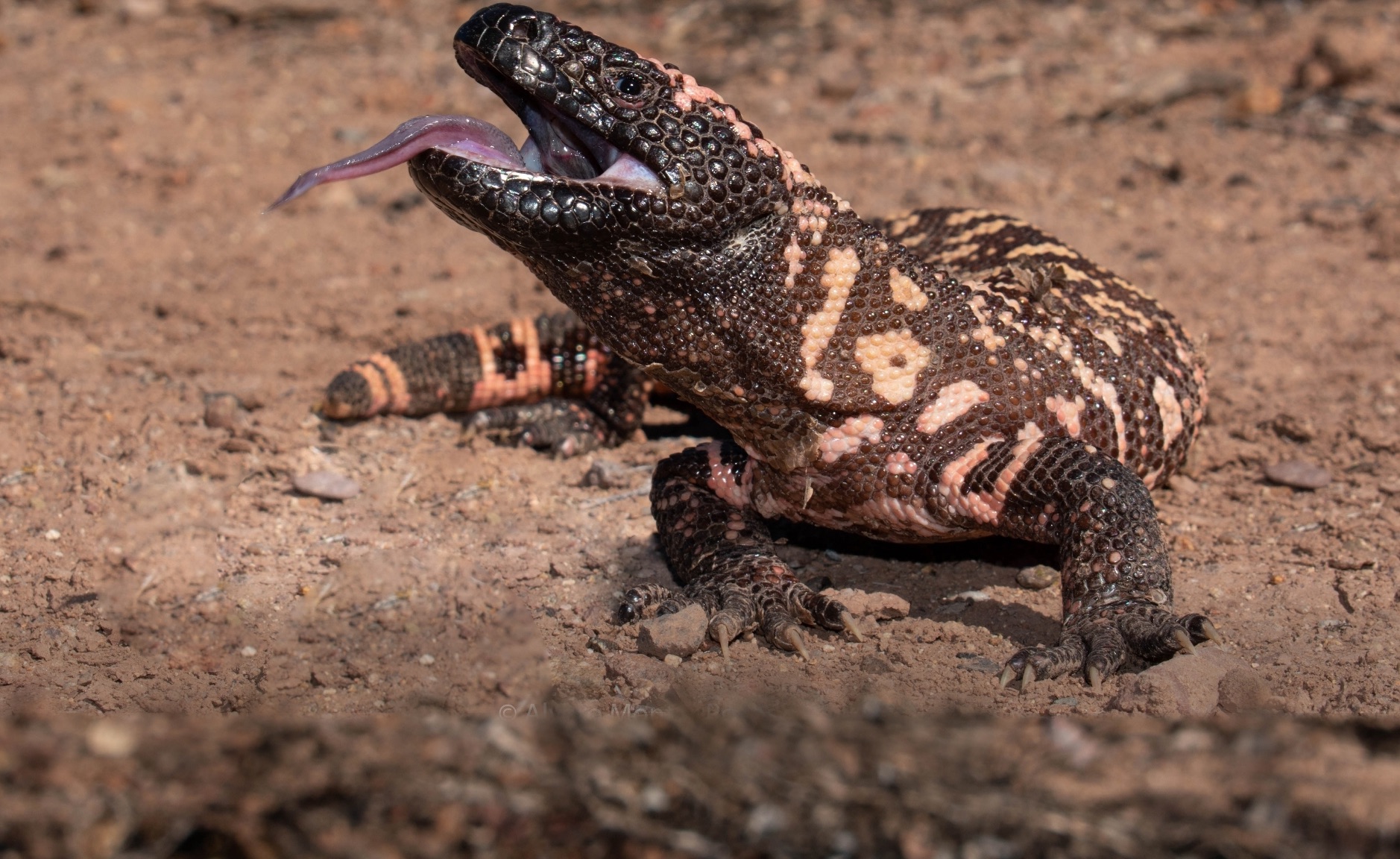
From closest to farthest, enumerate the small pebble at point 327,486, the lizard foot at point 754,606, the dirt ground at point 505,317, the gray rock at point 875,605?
the dirt ground at point 505,317 < the lizard foot at point 754,606 < the gray rock at point 875,605 < the small pebble at point 327,486

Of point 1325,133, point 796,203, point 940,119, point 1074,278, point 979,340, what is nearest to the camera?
point 796,203

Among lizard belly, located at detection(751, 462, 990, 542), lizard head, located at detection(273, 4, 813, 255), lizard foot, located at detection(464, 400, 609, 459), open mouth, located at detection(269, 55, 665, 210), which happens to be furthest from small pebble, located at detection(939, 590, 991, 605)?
lizard foot, located at detection(464, 400, 609, 459)

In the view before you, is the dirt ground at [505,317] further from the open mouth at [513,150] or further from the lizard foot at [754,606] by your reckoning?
the open mouth at [513,150]

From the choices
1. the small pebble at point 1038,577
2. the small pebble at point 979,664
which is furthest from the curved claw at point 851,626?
the small pebble at point 1038,577

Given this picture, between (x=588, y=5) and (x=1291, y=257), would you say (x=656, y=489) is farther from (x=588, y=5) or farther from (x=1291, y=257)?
(x=588, y=5)

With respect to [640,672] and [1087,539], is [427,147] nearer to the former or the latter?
[640,672]

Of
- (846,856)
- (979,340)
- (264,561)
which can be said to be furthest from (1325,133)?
(846,856)

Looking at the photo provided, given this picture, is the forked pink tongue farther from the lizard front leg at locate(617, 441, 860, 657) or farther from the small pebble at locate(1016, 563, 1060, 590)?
the small pebble at locate(1016, 563, 1060, 590)
